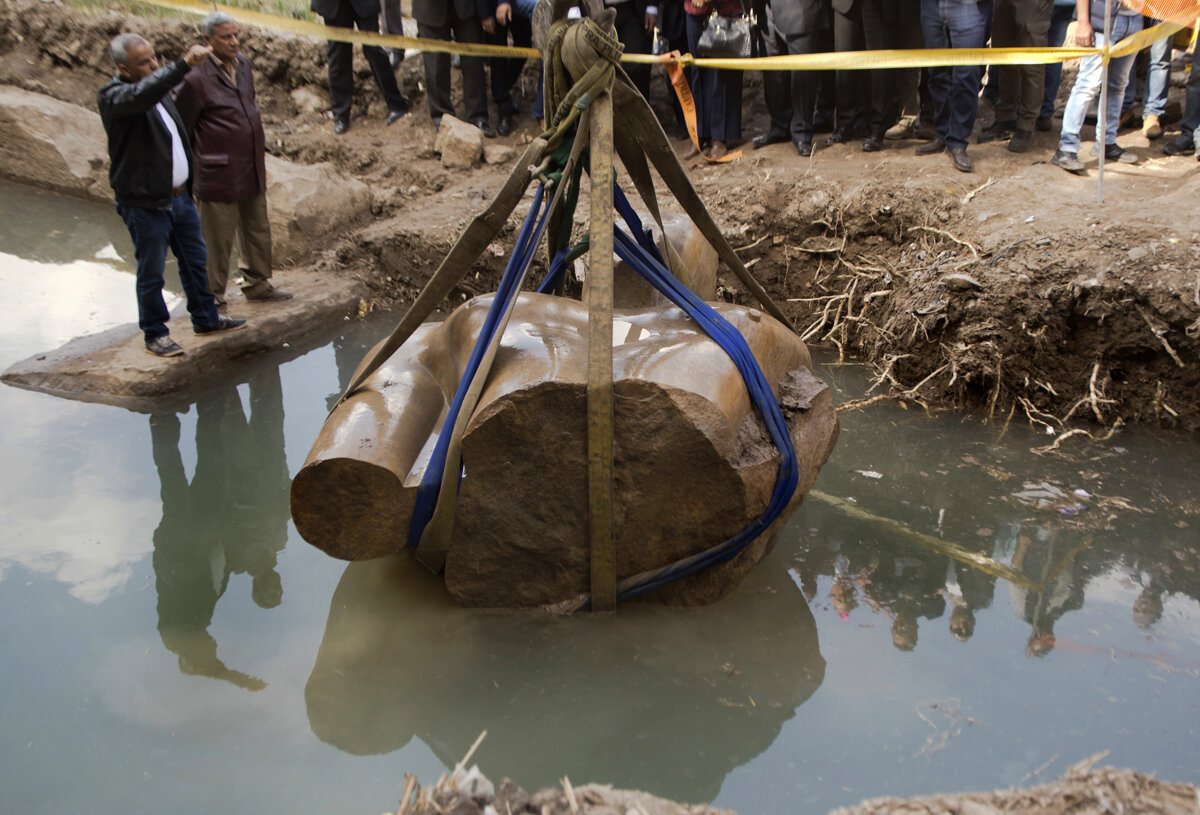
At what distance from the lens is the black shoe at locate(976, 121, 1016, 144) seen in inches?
219

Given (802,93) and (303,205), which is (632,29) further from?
(303,205)

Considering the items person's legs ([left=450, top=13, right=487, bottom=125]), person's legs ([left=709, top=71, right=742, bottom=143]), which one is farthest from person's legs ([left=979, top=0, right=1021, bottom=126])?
person's legs ([left=450, top=13, right=487, bottom=125])

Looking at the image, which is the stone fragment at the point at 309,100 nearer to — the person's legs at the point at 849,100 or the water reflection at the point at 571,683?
the person's legs at the point at 849,100

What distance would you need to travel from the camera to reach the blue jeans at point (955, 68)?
4949mm

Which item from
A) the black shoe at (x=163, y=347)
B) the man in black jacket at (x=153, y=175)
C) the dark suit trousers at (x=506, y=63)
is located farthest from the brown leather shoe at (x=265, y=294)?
the dark suit trousers at (x=506, y=63)

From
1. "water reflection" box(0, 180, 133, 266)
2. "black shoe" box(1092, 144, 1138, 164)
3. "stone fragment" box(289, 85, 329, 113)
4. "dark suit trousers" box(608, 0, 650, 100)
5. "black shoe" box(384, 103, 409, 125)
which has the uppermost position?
"dark suit trousers" box(608, 0, 650, 100)

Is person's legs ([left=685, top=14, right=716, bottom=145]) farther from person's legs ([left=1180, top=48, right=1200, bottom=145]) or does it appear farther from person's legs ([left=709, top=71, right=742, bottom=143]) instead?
person's legs ([left=1180, top=48, right=1200, bottom=145])

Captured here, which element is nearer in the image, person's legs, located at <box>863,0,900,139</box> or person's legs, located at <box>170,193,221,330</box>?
person's legs, located at <box>170,193,221,330</box>

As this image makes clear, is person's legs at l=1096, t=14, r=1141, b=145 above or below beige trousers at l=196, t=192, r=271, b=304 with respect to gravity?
above

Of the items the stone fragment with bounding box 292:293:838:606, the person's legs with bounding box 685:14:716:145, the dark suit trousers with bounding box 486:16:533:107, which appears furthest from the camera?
the dark suit trousers with bounding box 486:16:533:107

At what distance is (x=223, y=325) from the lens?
14.6ft

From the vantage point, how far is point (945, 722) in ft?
6.84

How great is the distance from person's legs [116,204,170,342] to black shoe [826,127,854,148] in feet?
14.2

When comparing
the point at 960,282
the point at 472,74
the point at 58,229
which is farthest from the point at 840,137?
the point at 58,229
